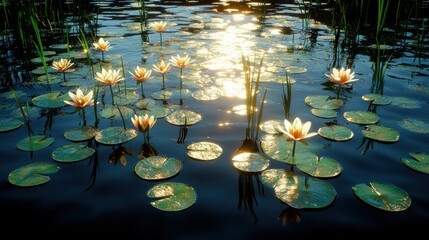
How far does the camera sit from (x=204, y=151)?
2830 mm

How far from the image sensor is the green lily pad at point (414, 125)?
123 inches

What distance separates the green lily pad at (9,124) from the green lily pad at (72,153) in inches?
31.1

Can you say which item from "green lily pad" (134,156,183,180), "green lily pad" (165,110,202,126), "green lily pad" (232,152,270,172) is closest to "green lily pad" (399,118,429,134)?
"green lily pad" (232,152,270,172)

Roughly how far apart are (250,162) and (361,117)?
5.01 ft

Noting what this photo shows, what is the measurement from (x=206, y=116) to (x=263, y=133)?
0.71m

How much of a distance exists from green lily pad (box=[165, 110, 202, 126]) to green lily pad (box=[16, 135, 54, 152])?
3.90 ft

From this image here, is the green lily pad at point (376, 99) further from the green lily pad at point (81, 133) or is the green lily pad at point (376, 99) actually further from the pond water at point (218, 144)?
the green lily pad at point (81, 133)

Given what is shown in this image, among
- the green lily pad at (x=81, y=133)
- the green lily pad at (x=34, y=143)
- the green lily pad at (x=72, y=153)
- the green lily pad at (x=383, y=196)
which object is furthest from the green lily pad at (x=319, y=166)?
the green lily pad at (x=34, y=143)

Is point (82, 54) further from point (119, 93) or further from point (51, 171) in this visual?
point (51, 171)

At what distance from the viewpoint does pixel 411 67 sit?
5.06 m

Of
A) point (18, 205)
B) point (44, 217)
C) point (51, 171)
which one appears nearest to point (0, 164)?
point (51, 171)

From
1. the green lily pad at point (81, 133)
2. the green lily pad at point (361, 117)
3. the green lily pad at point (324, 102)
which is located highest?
the green lily pad at point (324, 102)

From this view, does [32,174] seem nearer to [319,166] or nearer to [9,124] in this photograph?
[9,124]

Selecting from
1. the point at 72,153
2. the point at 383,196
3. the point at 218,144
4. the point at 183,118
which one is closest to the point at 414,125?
the point at 383,196
